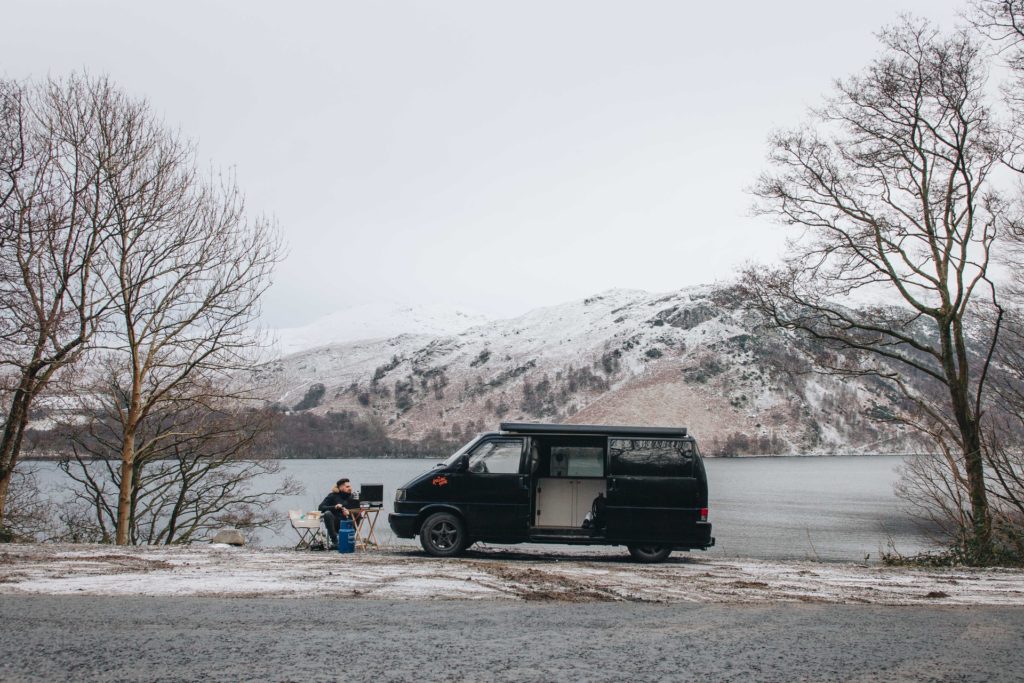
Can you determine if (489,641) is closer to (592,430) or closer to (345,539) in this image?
(592,430)

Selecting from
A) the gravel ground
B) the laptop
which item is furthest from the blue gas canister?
the gravel ground

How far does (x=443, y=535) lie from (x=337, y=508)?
10.6 ft

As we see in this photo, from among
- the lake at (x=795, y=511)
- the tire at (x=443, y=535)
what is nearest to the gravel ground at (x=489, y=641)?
the tire at (x=443, y=535)

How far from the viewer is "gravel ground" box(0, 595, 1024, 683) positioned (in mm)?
6102

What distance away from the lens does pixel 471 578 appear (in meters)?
11.7

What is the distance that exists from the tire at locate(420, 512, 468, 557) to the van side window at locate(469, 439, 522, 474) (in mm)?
1021

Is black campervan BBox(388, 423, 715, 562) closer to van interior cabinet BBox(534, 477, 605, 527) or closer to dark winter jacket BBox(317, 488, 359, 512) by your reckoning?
van interior cabinet BBox(534, 477, 605, 527)

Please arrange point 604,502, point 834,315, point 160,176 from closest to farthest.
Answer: point 604,502 → point 834,315 → point 160,176

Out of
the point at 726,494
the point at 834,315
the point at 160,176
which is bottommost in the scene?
the point at 726,494

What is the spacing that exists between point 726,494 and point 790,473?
4603cm

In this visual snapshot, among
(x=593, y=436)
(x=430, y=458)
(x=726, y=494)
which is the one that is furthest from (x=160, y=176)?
(x=430, y=458)

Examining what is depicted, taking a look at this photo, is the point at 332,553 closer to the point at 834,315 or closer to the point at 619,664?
the point at 619,664

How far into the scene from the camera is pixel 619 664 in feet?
21.0

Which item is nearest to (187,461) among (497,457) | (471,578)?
(497,457)
